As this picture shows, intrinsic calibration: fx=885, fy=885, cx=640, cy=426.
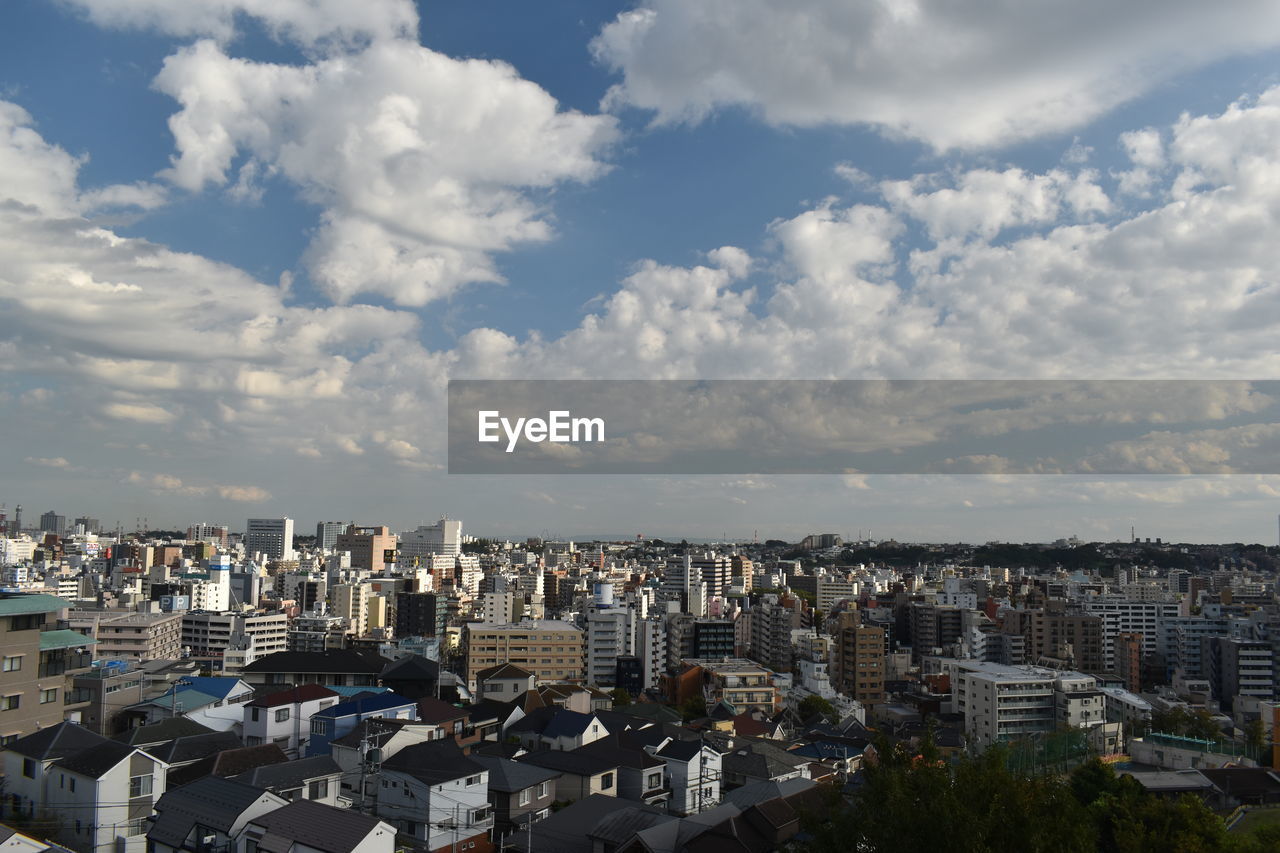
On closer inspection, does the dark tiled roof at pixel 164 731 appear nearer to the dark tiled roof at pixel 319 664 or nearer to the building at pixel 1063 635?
the dark tiled roof at pixel 319 664

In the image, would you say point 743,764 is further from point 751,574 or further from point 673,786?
point 751,574

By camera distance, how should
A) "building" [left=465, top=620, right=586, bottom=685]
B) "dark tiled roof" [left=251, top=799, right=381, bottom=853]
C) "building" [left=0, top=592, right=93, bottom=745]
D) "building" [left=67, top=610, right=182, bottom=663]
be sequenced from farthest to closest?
"building" [left=67, top=610, right=182, bottom=663], "building" [left=465, top=620, right=586, bottom=685], "building" [left=0, top=592, right=93, bottom=745], "dark tiled roof" [left=251, top=799, right=381, bottom=853]

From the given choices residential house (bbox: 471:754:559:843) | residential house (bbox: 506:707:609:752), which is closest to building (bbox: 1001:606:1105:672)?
residential house (bbox: 506:707:609:752)

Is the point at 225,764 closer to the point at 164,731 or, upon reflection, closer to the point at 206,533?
the point at 164,731

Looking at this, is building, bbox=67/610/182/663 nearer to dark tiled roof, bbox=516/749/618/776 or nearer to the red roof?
the red roof

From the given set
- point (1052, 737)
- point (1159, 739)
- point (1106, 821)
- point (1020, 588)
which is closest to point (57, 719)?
point (1106, 821)

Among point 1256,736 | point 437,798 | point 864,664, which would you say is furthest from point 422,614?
point 1256,736
